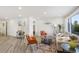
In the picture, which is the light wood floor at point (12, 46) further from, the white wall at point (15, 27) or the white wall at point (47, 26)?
the white wall at point (47, 26)

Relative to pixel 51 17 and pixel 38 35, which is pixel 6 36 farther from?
pixel 51 17

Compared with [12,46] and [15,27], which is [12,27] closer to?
A: [15,27]

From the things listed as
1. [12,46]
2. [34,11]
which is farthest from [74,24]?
[12,46]

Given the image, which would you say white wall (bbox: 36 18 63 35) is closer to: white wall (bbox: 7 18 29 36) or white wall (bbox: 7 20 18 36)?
white wall (bbox: 7 18 29 36)

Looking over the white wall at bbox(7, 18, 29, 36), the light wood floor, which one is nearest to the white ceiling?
the white wall at bbox(7, 18, 29, 36)

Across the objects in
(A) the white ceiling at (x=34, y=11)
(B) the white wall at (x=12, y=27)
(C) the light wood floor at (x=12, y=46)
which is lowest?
(C) the light wood floor at (x=12, y=46)

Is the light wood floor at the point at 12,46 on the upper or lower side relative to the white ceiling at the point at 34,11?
lower

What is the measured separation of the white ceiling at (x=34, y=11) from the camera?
3.23m

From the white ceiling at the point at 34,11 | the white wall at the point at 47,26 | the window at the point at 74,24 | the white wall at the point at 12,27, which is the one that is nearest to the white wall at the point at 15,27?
the white wall at the point at 12,27

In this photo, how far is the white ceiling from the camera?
3.23 meters

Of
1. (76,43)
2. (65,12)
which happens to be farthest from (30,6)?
(76,43)

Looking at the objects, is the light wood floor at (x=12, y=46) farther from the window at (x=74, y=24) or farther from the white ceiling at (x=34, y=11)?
the window at (x=74, y=24)

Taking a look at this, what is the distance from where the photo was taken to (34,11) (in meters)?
3.26
